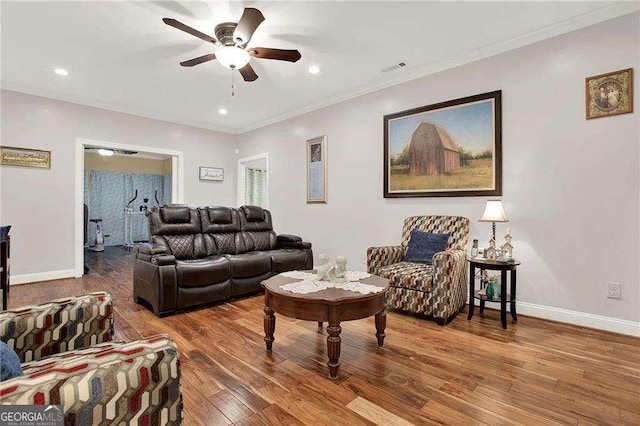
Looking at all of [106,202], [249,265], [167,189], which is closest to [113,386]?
[249,265]

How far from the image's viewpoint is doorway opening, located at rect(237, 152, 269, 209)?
6553 mm

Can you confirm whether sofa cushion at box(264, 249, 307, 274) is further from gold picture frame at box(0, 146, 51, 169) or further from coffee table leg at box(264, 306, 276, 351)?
gold picture frame at box(0, 146, 51, 169)

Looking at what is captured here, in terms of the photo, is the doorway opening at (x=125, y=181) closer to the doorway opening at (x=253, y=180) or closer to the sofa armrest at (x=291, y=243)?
the doorway opening at (x=253, y=180)

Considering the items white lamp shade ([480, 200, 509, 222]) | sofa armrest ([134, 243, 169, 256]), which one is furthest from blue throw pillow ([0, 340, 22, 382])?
white lamp shade ([480, 200, 509, 222])

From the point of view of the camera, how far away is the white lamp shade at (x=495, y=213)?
9.60 ft

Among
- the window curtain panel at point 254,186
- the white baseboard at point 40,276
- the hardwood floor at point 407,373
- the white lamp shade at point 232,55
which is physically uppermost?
the white lamp shade at point 232,55

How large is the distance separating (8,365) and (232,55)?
2.52m

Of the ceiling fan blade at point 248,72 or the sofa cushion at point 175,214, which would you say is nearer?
the ceiling fan blade at point 248,72

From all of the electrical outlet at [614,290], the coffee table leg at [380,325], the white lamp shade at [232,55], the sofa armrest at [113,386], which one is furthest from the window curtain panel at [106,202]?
the electrical outlet at [614,290]

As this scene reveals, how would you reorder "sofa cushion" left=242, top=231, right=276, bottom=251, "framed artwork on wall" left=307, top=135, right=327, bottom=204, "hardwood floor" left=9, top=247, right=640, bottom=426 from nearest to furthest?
"hardwood floor" left=9, top=247, right=640, bottom=426
"sofa cushion" left=242, top=231, right=276, bottom=251
"framed artwork on wall" left=307, top=135, right=327, bottom=204

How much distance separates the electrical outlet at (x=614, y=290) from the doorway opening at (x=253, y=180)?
4987 mm

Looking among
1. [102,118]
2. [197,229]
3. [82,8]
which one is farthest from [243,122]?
[82,8]

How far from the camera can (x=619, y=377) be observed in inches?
78.0

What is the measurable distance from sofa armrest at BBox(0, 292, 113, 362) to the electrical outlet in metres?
3.68
